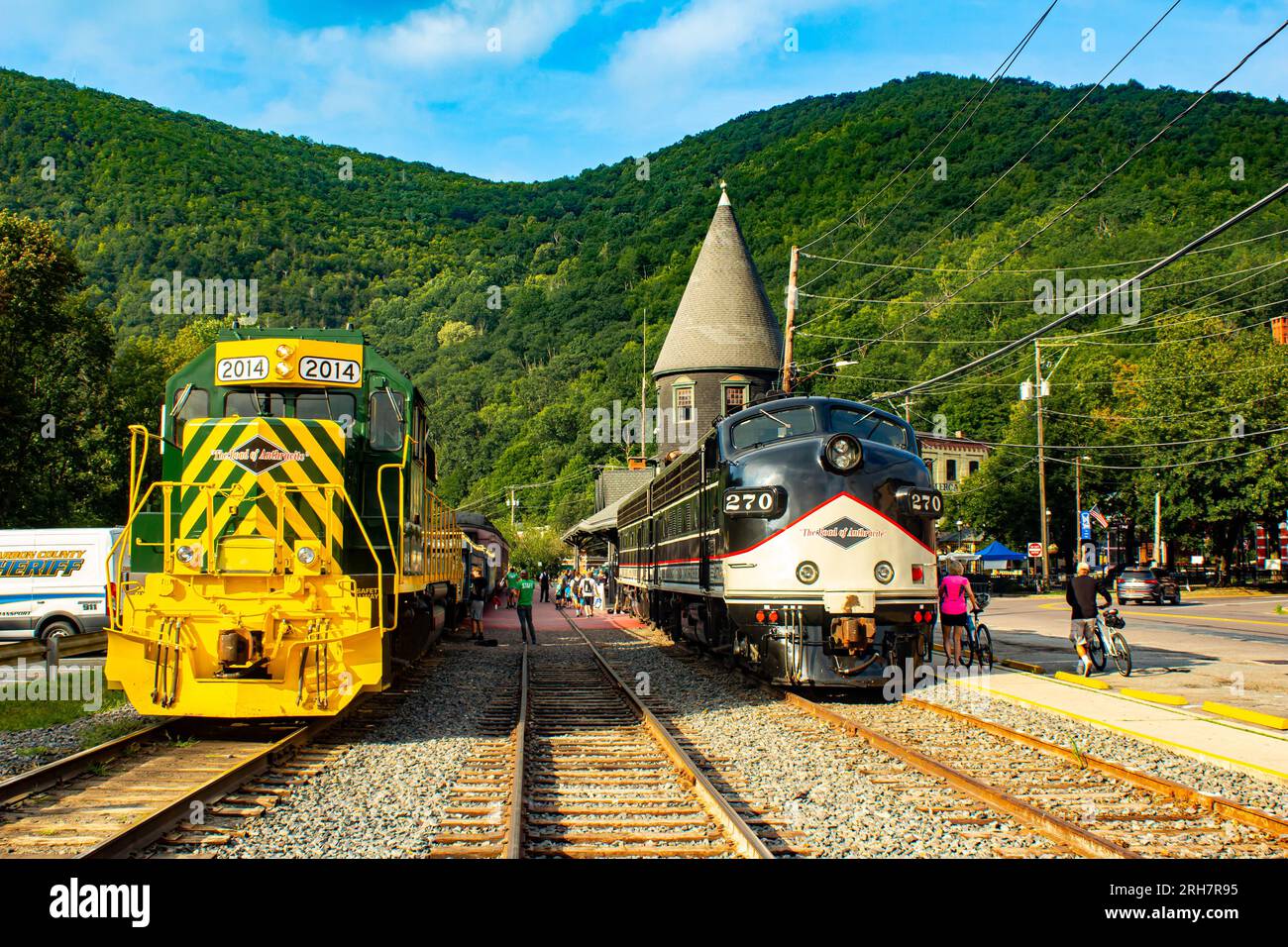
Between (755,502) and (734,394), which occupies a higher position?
(734,394)

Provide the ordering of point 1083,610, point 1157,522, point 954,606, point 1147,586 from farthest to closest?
point 1157,522, point 1147,586, point 954,606, point 1083,610

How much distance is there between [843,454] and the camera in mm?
12922

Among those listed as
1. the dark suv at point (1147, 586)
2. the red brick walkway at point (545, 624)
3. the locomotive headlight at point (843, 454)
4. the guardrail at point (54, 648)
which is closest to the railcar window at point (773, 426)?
the locomotive headlight at point (843, 454)

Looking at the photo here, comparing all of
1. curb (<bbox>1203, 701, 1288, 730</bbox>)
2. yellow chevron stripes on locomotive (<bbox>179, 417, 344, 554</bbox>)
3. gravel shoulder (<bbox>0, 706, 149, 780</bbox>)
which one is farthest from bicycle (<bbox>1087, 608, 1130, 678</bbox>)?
gravel shoulder (<bbox>0, 706, 149, 780</bbox>)

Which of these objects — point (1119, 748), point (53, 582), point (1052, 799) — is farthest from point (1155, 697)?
point (53, 582)

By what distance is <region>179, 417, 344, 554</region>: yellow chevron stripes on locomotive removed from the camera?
1004cm

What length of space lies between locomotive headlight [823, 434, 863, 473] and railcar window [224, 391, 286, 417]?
663cm

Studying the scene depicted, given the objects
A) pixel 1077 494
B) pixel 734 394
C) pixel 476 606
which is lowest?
pixel 476 606

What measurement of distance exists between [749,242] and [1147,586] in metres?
48.8

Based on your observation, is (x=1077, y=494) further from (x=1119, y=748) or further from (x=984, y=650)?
(x=1119, y=748)

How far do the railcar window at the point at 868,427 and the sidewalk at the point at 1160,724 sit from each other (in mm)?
3887

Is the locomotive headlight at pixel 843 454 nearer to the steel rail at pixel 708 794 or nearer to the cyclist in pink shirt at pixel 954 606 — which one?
the steel rail at pixel 708 794

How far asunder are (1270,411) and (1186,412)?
3.67 m

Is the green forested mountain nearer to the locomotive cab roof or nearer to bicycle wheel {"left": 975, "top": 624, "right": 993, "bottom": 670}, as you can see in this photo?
bicycle wheel {"left": 975, "top": 624, "right": 993, "bottom": 670}
